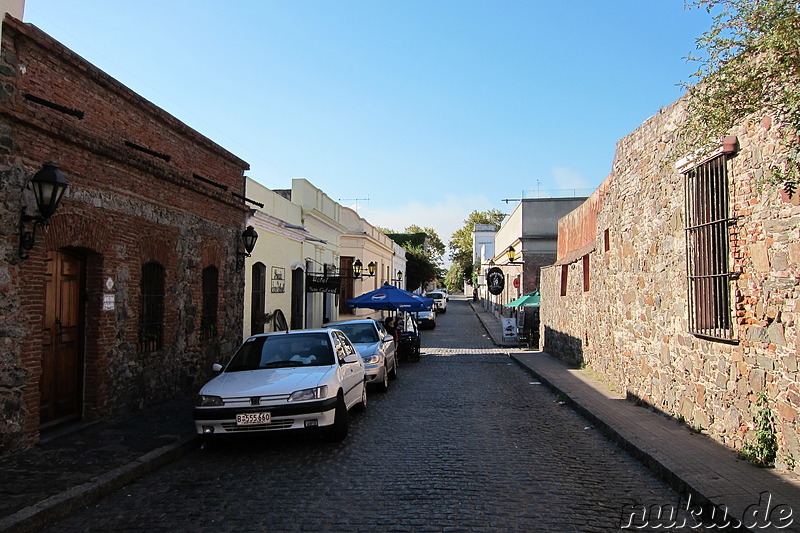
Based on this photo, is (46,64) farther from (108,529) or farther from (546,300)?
(546,300)

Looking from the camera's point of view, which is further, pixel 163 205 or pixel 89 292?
pixel 163 205

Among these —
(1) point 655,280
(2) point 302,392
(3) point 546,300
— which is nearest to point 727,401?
(1) point 655,280

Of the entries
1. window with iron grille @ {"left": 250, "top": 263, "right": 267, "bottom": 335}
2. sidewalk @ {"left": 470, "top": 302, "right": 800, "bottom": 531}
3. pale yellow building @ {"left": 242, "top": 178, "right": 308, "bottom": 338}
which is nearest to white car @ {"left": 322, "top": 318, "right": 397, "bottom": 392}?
pale yellow building @ {"left": 242, "top": 178, "right": 308, "bottom": 338}

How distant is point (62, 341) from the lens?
337 inches

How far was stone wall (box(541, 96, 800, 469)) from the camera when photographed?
243 inches

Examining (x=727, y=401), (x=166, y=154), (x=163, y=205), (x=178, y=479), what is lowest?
(x=178, y=479)

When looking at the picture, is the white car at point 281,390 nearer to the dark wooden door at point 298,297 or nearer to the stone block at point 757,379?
the stone block at point 757,379

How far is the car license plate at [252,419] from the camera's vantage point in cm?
741

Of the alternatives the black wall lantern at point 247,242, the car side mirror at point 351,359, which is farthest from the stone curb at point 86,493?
the black wall lantern at point 247,242

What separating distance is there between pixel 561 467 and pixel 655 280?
164 inches

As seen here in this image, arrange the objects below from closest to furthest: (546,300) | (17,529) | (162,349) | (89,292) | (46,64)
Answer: (17,529) < (46,64) < (89,292) < (162,349) < (546,300)

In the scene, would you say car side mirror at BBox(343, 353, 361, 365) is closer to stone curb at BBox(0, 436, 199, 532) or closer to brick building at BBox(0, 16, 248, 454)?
stone curb at BBox(0, 436, 199, 532)

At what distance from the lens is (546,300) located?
77.8ft

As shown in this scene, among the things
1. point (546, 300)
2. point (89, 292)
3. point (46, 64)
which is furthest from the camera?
point (546, 300)
